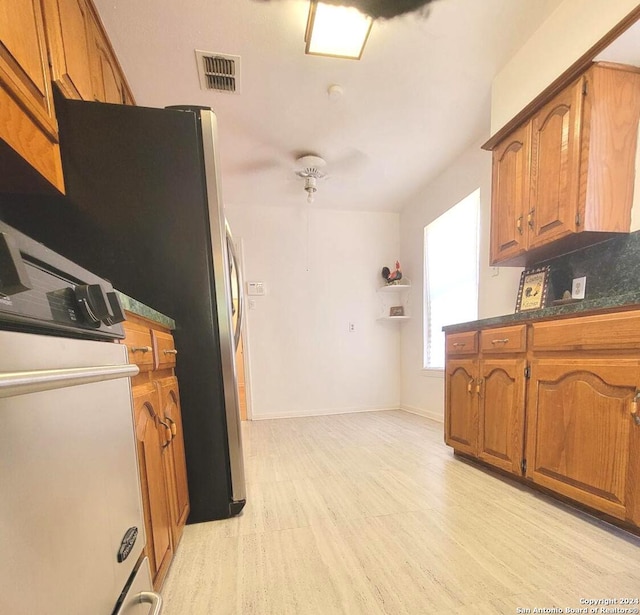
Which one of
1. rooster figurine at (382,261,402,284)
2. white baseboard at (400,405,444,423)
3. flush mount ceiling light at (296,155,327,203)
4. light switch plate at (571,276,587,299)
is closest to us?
light switch plate at (571,276,587,299)

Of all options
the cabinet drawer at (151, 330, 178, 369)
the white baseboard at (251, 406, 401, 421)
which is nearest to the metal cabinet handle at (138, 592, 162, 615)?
the cabinet drawer at (151, 330, 178, 369)

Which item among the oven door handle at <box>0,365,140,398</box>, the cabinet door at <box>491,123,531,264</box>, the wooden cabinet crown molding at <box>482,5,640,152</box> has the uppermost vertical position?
the wooden cabinet crown molding at <box>482,5,640,152</box>

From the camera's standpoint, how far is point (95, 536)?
18.0 inches

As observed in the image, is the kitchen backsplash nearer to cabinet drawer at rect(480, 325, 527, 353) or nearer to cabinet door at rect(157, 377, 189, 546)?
cabinet drawer at rect(480, 325, 527, 353)

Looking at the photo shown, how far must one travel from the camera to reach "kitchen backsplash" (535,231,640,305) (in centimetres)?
135

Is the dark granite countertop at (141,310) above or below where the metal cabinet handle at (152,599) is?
above

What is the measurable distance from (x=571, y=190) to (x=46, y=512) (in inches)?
78.6

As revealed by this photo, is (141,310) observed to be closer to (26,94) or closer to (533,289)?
(26,94)

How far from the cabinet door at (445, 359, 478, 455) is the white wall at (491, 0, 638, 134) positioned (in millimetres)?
1517

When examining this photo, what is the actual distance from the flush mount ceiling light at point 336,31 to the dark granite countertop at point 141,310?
4.94 feet

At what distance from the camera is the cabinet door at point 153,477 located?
2.56ft

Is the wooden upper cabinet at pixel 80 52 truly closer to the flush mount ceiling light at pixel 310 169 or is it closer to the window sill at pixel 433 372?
the flush mount ceiling light at pixel 310 169

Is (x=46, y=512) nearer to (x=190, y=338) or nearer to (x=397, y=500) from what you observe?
(x=190, y=338)

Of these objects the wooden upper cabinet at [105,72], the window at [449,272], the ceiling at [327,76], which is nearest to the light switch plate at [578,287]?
the window at [449,272]
